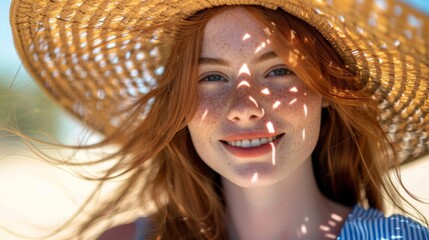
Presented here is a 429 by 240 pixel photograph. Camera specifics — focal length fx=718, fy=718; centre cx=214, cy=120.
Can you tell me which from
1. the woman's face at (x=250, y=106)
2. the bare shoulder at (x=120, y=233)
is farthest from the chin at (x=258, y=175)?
the bare shoulder at (x=120, y=233)

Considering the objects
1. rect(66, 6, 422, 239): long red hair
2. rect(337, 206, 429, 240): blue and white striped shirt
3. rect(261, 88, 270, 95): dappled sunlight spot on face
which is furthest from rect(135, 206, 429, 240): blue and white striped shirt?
rect(261, 88, 270, 95): dappled sunlight spot on face

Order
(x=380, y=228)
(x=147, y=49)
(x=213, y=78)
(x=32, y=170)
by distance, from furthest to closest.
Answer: (x=32, y=170) < (x=147, y=49) < (x=380, y=228) < (x=213, y=78)

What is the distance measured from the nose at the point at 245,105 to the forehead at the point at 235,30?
10 cm

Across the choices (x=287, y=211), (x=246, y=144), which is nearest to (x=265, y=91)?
(x=246, y=144)

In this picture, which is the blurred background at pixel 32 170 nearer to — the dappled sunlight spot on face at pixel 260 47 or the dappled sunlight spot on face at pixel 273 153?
the dappled sunlight spot on face at pixel 260 47

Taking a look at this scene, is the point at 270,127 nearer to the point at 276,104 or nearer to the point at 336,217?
the point at 276,104

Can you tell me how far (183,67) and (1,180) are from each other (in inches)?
150

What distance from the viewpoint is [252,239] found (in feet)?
6.21

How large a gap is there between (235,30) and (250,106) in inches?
7.2

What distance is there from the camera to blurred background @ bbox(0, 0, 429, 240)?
2.12 m

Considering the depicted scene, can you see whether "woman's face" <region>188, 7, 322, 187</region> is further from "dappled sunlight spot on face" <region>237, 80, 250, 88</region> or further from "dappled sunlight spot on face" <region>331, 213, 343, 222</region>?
"dappled sunlight spot on face" <region>331, 213, 343, 222</region>

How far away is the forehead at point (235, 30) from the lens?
5.43 feet

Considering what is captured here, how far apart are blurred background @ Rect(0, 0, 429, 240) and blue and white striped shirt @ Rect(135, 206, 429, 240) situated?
1.13 feet

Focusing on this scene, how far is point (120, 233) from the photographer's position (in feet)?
6.69
